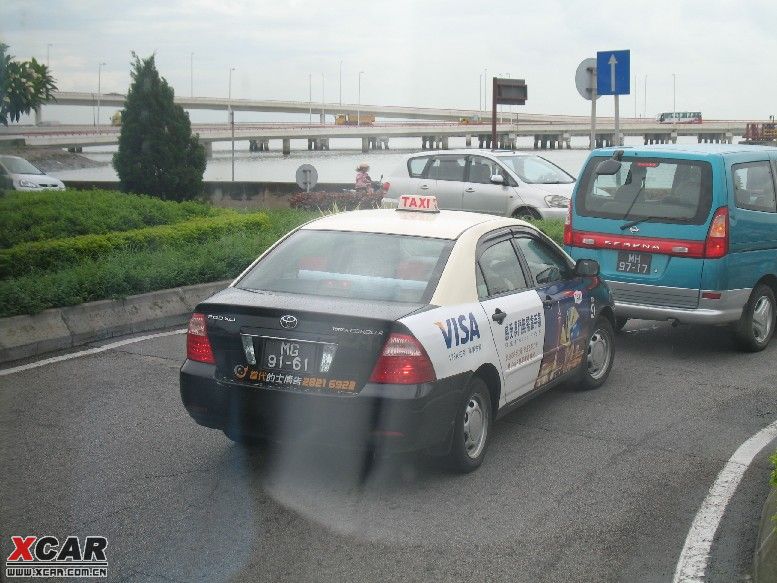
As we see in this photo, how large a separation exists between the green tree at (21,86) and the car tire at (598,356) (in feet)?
14.5

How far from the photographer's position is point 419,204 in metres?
7.51

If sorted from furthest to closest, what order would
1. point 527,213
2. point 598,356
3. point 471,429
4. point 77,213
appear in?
point 527,213 → point 77,213 → point 598,356 → point 471,429

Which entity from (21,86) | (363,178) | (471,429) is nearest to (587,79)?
(363,178)

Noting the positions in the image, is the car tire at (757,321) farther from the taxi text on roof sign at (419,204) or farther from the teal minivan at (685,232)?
the taxi text on roof sign at (419,204)

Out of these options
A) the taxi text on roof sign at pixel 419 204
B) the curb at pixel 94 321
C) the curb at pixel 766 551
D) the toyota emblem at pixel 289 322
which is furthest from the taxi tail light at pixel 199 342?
the curb at pixel 94 321

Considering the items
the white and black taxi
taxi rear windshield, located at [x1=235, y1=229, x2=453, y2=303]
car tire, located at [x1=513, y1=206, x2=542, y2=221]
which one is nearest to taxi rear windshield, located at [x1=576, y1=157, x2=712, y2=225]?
the white and black taxi

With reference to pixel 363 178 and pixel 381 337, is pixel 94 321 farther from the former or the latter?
pixel 363 178

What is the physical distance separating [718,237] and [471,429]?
4273 millimetres

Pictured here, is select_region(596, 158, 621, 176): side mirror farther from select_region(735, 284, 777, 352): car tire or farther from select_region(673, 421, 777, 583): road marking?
select_region(673, 421, 777, 583): road marking

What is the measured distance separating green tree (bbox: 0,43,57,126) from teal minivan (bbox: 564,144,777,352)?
493 centimetres

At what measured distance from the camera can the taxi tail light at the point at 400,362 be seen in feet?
19.0

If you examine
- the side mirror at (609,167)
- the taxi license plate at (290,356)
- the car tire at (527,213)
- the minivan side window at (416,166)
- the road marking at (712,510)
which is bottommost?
the road marking at (712,510)

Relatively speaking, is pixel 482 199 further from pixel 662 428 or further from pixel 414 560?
pixel 414 560

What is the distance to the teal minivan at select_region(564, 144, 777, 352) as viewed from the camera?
9.75 metres
